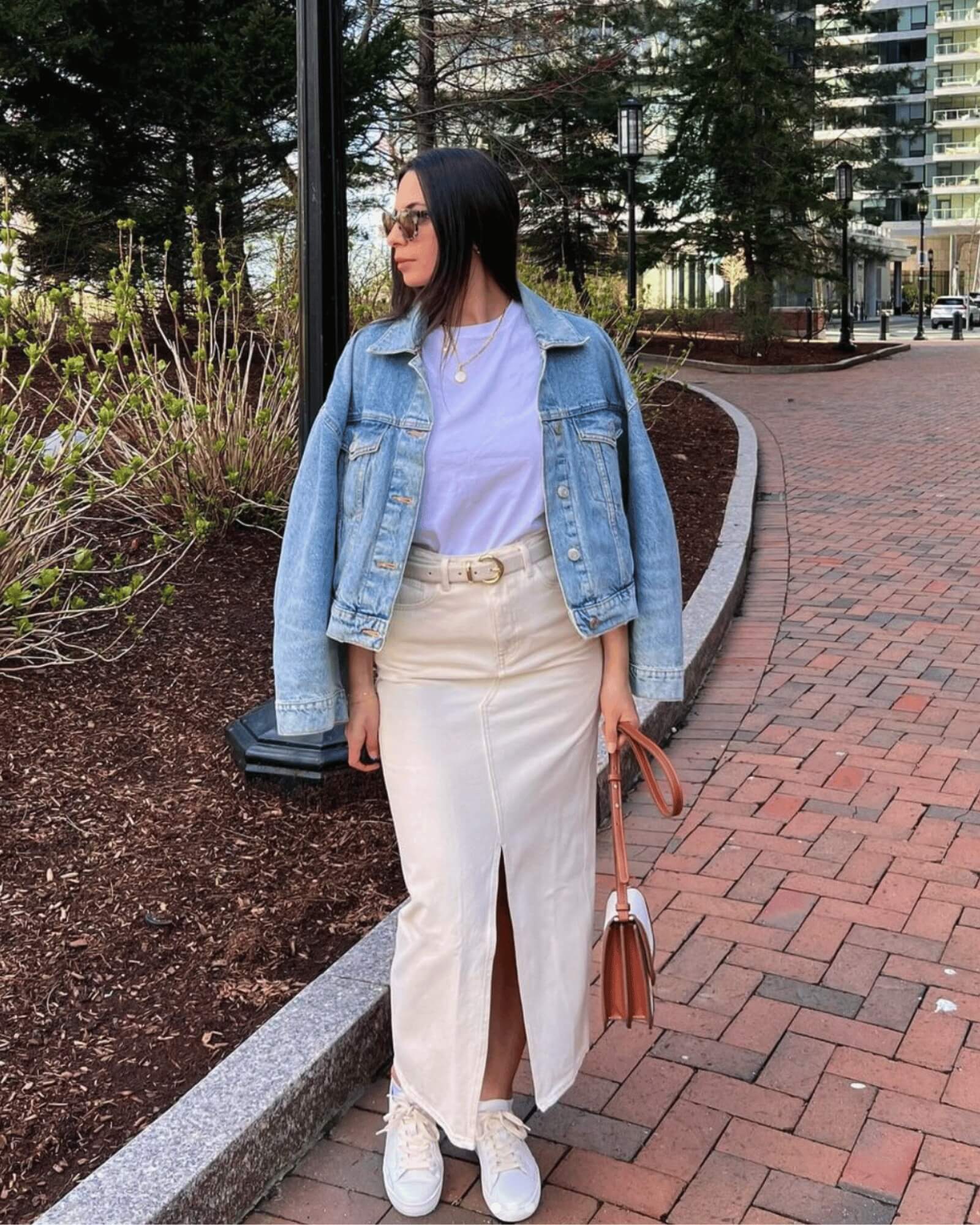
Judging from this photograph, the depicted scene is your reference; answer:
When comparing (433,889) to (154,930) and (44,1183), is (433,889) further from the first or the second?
(154,930)

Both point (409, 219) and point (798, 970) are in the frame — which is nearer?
point (409, 219)

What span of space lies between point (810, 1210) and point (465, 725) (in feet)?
3.78

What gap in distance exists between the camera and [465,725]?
2.35 meters

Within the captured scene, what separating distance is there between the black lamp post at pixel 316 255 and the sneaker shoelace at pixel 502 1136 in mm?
1361

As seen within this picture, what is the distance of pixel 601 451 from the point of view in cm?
237

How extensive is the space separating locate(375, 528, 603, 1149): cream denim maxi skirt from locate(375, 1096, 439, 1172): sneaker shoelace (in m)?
0.07

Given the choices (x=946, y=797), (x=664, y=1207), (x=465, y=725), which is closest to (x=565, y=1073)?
(x=664, y=1207)

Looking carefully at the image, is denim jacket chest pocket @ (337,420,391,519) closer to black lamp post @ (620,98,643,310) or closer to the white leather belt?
the white leather belt

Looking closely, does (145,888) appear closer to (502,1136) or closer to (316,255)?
(502,1136)

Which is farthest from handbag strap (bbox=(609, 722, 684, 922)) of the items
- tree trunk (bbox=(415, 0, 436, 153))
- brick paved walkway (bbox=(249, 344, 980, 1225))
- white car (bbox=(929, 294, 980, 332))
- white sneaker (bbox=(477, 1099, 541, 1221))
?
white car (bbox=(929, 294, 980, 332))

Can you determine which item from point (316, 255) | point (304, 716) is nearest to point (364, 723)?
point (304, 716)

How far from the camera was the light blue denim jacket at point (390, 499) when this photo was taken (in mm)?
2291

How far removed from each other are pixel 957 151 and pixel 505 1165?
104 metres

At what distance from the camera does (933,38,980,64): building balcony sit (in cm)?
9388
